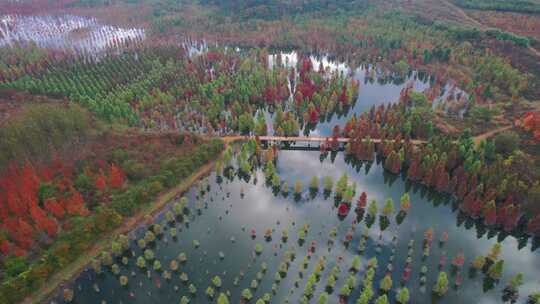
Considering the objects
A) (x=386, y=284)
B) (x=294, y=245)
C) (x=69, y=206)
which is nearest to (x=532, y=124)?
(x=386, y=284)

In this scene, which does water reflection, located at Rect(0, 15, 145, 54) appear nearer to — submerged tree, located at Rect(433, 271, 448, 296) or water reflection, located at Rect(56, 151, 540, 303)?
Result: water reflection, located at Rect(56, 151, 540, 303)

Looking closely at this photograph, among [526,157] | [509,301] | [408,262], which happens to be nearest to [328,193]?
[408,262]

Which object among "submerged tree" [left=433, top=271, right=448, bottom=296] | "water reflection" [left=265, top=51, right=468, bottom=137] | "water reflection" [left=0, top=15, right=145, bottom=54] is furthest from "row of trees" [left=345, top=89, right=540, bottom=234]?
"water reflection" [left=0, top=15, right=145, bottom=54]

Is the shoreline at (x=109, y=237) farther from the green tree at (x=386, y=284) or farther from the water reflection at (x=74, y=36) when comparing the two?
the water reflection at (x=74, y=36)

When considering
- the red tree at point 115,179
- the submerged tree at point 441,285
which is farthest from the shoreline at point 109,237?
the submerged tree at point 441,285

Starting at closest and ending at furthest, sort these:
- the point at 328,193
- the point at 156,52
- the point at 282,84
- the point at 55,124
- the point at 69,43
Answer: the point at 328,193 < the point at 55,124 < the point at 282,84 < the point at 156,52 < the point at 69,43

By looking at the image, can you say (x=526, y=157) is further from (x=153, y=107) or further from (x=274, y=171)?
(x=153, y=107)
